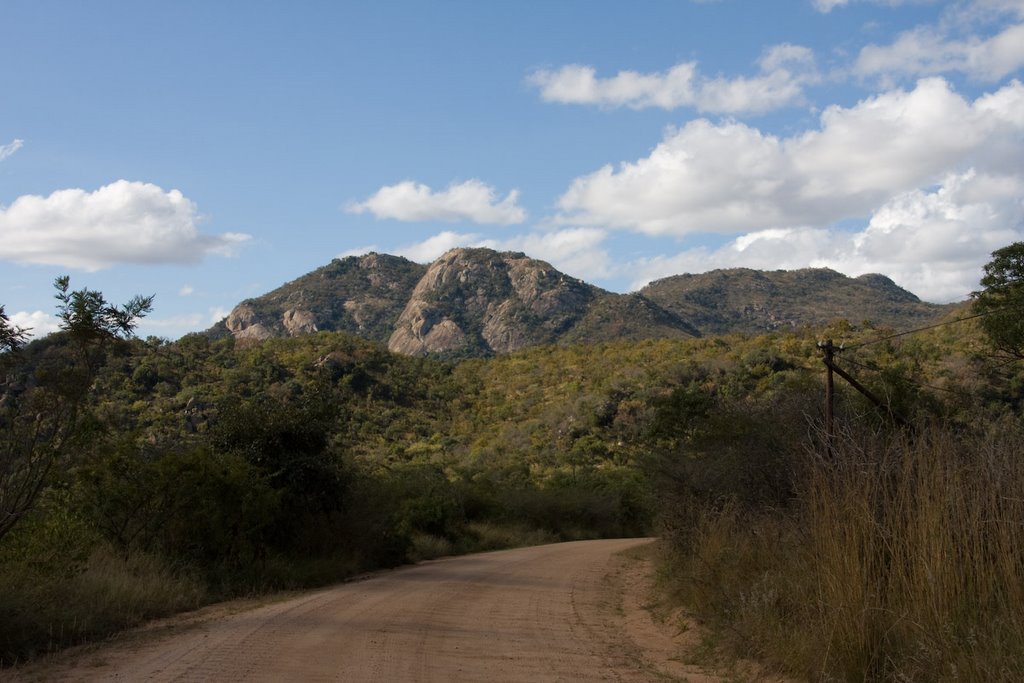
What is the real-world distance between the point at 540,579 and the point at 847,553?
38.7 feet

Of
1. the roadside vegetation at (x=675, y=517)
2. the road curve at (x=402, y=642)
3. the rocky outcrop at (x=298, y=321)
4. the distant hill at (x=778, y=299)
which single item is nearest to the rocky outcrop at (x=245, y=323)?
the rocky outcrop at (x=298, y=321)

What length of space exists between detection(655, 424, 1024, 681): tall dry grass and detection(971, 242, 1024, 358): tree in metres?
18.3

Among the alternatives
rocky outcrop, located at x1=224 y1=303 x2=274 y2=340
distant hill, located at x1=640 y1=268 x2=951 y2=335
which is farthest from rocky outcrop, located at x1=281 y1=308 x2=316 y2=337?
distant hill, located at x1=640 y1=268 x2=951 y2=335

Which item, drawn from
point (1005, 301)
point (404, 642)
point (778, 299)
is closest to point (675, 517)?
point (404, 642)

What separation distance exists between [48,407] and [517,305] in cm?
13875

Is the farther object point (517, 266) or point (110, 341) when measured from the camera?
point (517, 266)

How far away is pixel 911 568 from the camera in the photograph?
740cm

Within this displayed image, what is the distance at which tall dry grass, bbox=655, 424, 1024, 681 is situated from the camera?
672 cm

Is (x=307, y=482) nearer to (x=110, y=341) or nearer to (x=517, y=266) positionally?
(x=110, y=341)

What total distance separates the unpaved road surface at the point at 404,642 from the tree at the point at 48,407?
2.22m

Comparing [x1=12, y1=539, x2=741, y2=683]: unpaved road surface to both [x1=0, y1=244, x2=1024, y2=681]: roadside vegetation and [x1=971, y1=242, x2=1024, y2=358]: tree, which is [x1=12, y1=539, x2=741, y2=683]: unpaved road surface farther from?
[x1=971, y1=242, x2=1024, y2=358]: tree

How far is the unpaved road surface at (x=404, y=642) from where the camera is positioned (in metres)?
8.56

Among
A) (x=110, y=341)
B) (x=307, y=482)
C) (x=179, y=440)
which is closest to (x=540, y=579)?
(x=307, y=482)

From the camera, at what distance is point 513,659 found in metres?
9.59
